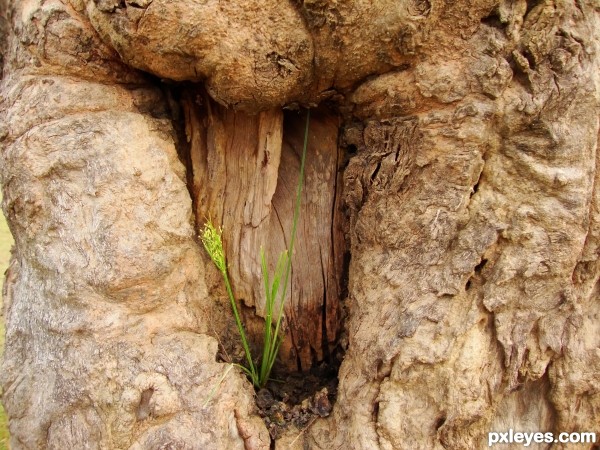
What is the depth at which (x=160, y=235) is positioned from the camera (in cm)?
171

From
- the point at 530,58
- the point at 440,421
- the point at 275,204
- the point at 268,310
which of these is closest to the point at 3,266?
the point at 275,204

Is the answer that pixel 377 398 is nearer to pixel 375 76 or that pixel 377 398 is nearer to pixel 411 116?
pixel 411 116

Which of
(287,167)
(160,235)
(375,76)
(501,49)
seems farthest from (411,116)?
(160,235)

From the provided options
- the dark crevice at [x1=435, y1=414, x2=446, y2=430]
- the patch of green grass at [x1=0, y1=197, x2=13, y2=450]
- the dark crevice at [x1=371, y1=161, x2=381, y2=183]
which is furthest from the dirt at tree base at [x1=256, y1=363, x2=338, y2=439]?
the patch of green grass at [x1=0, y1=197, x2=13, y2=450]

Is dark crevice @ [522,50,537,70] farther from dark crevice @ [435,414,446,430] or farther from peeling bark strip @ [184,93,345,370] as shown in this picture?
dark crevice @ [435,414,446,430]

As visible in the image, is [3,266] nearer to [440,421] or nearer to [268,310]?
[268,310]

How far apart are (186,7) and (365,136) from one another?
763mm

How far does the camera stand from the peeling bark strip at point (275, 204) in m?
2.02

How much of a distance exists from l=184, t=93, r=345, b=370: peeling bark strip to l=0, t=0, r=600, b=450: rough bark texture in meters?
0.25

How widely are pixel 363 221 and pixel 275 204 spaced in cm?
44

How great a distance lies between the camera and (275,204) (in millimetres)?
2152

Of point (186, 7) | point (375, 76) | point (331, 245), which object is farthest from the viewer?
point (331, 245)

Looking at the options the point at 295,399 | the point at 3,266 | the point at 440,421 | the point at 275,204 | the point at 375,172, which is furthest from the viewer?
the point at 3,266

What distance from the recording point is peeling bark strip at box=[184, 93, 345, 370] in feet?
6.62
